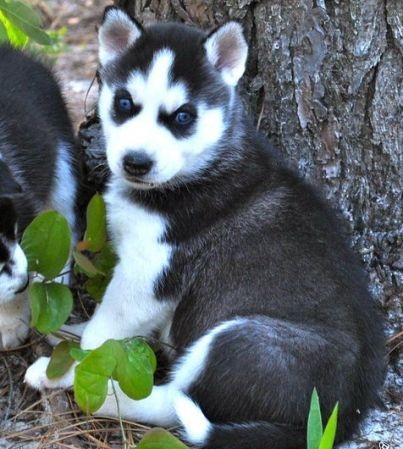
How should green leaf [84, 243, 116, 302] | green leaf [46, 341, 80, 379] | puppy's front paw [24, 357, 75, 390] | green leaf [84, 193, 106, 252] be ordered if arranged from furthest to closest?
green leaf [84, 243, 116, 302], green leaf [84, 193, 106, 252], puppy's front paw [24, 357, 75, 390], green leaf [46, 341, 80, 379]

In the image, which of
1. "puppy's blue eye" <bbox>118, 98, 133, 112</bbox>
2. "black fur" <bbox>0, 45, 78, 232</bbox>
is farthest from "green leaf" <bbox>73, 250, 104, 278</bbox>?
"puppy's blue eye" <bbox>118, 98, 133, 112</bbox>

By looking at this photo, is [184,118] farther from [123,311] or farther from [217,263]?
[123,311]

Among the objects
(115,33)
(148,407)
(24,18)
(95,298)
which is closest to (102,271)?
(95,298)

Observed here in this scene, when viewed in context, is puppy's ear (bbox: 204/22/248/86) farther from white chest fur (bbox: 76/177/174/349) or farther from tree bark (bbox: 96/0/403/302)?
white chest fur (bbox: 76/177/174/349)

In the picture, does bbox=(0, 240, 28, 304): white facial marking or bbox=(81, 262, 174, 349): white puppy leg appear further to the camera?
bbox=(81, 262, 174, 349): white puppy leg

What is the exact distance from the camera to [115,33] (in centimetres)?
421

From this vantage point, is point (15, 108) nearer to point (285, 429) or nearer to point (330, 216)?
point (330, 216)

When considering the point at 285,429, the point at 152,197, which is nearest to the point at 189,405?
the point at 285,429

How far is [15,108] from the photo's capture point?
184 inches

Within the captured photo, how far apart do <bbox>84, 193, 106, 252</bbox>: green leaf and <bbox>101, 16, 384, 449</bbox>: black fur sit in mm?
250

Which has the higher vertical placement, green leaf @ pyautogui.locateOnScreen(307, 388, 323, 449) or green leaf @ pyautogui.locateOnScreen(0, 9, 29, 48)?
green leaf @ pyautogui.locateOnScreen(0, 9, 29, 48)

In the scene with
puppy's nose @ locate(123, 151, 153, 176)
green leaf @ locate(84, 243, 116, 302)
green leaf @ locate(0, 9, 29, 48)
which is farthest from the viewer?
green leaf @ locate(0, 9, 29, 48)

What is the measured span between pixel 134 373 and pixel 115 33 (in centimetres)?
162

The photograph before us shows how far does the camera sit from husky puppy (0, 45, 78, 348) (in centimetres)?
454
